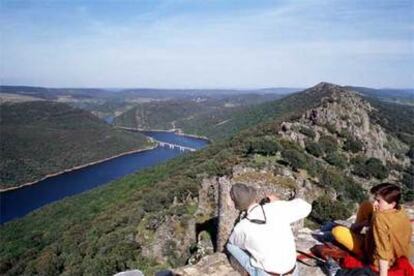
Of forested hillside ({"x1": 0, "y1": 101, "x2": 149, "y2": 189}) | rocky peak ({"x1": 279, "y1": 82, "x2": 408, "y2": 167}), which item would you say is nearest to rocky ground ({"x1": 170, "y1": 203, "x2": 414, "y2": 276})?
rocky peak ({"x1": 279, "y1": 82, "x2": 408, "y2": 167})

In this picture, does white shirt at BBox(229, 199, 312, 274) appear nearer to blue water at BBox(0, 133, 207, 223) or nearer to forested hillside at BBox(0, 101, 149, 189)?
blue water at BBox(0, 133, 207, 223)

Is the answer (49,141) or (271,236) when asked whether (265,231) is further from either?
(49,141)

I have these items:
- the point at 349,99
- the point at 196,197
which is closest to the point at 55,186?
the point at 349,99

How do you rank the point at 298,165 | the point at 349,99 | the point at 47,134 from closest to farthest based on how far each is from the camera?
the point at 298,165
the point at 349,99
the point at 47,134

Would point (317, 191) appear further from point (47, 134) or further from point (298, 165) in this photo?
point (47, 134)

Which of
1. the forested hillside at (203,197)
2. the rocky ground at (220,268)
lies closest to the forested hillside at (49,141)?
the forested hillside at (203,197)
